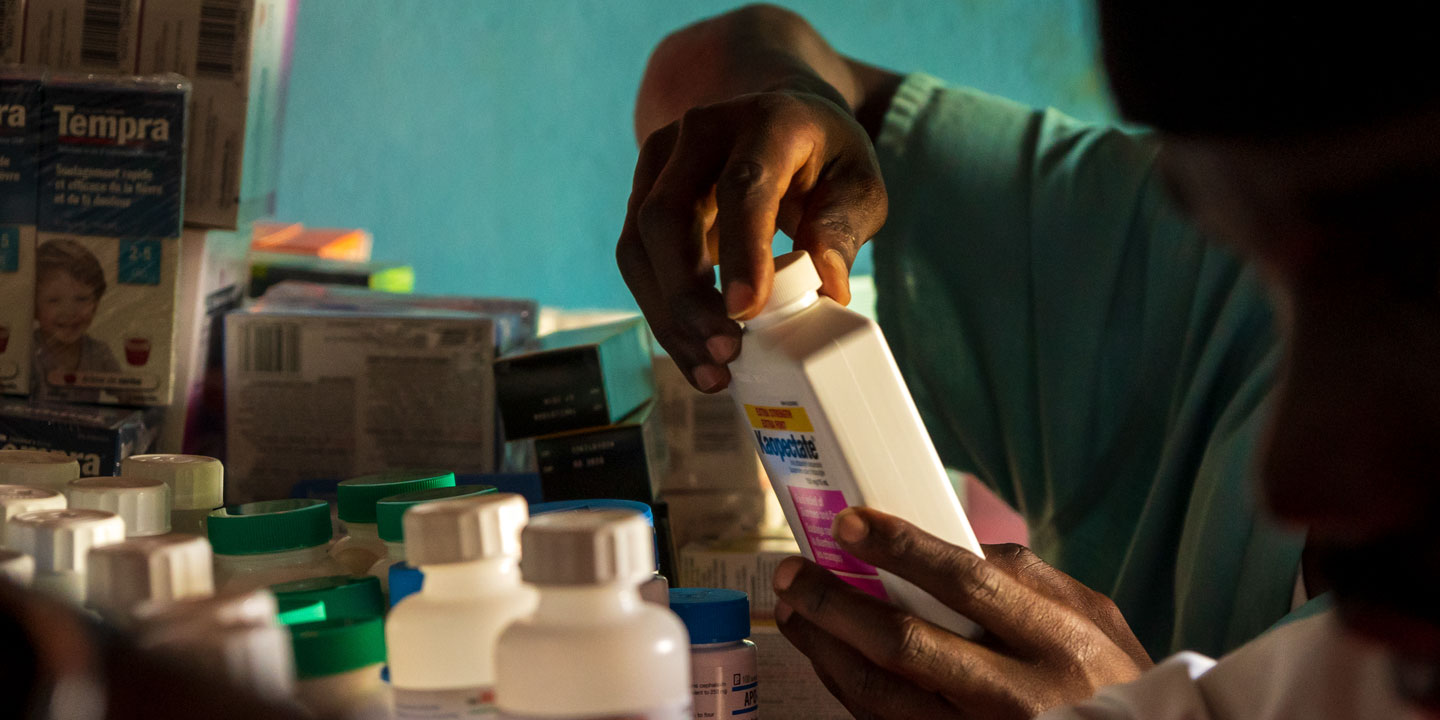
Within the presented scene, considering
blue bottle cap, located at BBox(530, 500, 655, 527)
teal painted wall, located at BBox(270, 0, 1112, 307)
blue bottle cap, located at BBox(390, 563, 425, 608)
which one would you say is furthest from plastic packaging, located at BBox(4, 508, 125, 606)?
teal painted wall, located at BBox(270, 0, 1112, 307)

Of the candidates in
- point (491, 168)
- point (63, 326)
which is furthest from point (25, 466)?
point (491, 168)

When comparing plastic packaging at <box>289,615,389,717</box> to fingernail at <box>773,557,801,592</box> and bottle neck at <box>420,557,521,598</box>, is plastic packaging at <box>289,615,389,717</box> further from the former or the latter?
fingernail at <box>773,557,801,592</box>

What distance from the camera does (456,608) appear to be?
434 mm

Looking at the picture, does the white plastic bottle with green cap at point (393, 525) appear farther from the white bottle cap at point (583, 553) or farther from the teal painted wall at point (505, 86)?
the teal painted wall at point (505, 86)

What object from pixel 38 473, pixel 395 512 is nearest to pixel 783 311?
pixel 395 512

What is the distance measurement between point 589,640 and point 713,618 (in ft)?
0.74

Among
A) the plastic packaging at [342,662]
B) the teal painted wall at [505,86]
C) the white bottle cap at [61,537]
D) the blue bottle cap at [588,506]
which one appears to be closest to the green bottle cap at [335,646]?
the plastic packaging at [342,662]

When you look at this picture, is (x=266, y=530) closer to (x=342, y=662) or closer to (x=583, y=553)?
(x=342, y=662)

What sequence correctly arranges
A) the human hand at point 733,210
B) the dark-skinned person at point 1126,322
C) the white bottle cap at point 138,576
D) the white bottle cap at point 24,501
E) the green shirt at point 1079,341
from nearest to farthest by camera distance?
1. the dark-skinned person at point 1126,322
2. the white bottle cap at point 138,576
3. the white bottle cap at point 24,501
4. the human hand at point 733,210
5. the green shirt at point 1079,341

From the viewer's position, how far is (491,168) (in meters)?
2.37

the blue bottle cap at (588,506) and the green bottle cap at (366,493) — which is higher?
the green bottle cap at (366,493)

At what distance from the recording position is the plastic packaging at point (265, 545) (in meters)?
0.56

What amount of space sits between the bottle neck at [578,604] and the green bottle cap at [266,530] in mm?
225

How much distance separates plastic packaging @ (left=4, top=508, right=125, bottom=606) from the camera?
1.53 feet
